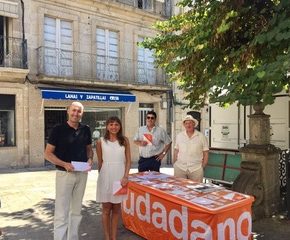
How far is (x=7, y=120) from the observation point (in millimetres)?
14430

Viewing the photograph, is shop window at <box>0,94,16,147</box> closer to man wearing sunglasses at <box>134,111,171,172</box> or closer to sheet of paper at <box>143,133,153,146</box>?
man wearing sunglasses at <box>134,111,171,172</box>

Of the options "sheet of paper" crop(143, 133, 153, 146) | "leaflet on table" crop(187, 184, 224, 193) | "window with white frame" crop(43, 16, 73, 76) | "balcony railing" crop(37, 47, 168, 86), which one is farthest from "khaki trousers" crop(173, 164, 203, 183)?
"window with white frame" crop(43, 16, 73, 76)

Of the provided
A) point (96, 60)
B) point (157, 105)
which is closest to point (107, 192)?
point (96, 60)

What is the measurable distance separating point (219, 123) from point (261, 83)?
4933 millimetres

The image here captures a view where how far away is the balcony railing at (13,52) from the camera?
14070 mm

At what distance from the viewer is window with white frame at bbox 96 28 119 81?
1694cm

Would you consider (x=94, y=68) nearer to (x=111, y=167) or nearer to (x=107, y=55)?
(x=107, y=55)

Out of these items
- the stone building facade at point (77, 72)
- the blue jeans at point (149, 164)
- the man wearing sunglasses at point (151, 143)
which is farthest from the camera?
the stone building facade at point (77, 72)

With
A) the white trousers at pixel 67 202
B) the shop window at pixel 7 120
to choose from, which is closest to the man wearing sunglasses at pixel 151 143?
the white trousers at pixel 67 202

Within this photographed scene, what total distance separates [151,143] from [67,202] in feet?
6.99

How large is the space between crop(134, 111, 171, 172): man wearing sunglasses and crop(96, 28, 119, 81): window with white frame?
10.8 metres

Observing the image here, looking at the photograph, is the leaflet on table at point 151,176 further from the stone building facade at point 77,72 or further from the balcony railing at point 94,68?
the balcony railing at point 94,68

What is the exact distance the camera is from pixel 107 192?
4.86 meters

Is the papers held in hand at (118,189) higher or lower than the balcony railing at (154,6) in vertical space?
lower
